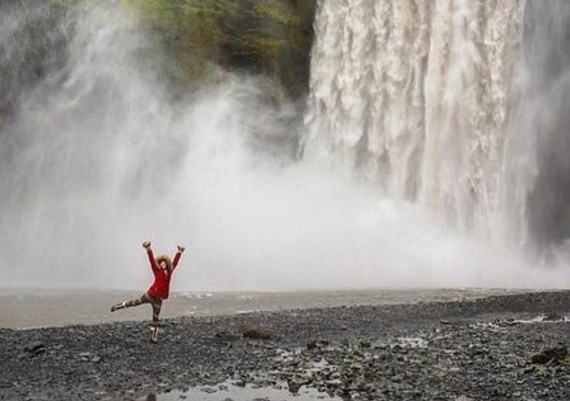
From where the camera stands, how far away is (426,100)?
36.4 m

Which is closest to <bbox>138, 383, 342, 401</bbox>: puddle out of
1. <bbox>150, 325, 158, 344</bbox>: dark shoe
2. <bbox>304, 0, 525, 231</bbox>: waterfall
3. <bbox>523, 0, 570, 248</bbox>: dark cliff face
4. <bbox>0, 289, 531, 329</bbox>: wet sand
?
<bbox>150, 325, 158, 344</bbox>: dark shoe

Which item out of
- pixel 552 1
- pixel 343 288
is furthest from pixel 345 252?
pixel 552 1

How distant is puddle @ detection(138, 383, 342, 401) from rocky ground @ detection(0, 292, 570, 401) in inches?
7.7

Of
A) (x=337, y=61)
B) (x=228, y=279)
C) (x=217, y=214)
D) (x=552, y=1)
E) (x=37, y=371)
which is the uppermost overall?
(x=552, y=1)

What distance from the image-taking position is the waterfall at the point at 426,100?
3522 cm

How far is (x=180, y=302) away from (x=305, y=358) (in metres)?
9.93

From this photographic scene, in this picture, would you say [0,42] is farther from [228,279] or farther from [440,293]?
[440,293]

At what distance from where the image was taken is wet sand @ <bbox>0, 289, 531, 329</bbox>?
62.3 feet

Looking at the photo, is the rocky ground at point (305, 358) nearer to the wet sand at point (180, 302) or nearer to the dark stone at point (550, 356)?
the dark stone at point (550, 356)

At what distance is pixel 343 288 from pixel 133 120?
598 inches

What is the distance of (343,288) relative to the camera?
90.9 feet

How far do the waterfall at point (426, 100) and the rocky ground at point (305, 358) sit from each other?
17357mm

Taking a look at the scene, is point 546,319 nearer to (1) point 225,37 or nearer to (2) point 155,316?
(2) point 155,316

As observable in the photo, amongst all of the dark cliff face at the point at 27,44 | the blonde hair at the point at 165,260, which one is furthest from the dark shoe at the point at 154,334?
the dark cliff face at the point at 27,44
